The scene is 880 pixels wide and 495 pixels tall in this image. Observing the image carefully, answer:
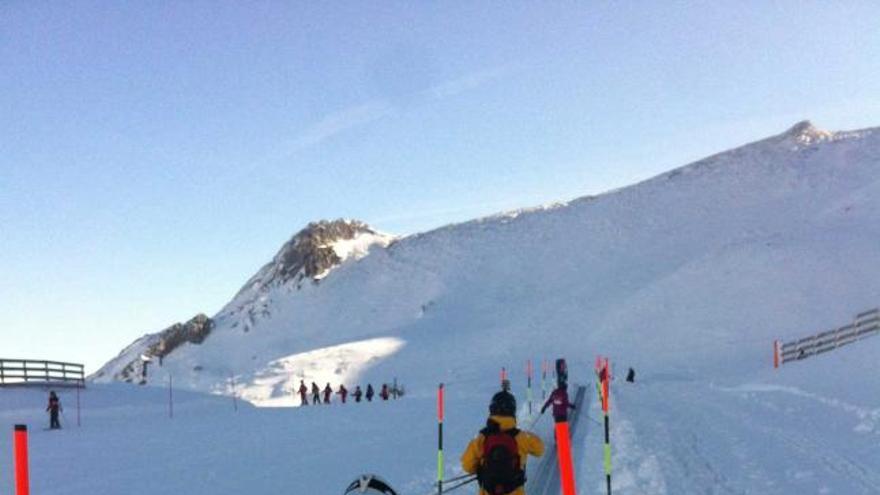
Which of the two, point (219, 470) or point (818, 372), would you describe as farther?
point (818, 372)

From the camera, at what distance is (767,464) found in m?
11.9

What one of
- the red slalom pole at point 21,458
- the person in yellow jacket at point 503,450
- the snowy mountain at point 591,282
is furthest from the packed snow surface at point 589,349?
the red slalom pole at point 21,458

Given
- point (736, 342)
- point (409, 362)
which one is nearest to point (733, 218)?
point (736, 342)

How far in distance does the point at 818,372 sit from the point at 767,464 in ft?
44.7

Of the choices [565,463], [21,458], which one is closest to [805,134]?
[565,463]

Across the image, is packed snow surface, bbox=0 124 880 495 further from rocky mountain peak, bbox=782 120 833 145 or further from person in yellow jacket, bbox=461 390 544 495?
person in yellow jacket, bbox=461 390 544 495

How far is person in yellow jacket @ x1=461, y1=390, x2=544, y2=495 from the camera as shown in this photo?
7.07 m

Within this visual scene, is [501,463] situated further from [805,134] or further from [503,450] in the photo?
[805,134]

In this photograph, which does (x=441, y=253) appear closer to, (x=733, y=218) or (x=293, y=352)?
(x=293, y=352)

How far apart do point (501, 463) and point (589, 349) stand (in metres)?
47.9

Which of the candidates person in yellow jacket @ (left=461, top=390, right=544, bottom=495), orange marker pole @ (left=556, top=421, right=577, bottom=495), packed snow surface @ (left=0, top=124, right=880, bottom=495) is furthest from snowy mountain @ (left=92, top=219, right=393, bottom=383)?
orange marker pole @ (left=556, top=421, right=577, bottom=495)

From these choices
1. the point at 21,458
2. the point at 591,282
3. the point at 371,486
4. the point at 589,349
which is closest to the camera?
the point at 21,458

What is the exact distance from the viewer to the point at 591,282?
67.8 m

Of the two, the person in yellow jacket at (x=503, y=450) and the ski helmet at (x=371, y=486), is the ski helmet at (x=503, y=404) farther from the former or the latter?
the ski helmet at (x=371, y=486)
